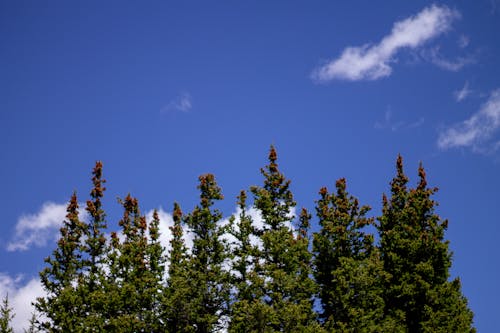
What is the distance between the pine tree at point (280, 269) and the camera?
29.8 meters

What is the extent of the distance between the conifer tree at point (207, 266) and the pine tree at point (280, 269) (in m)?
3.53

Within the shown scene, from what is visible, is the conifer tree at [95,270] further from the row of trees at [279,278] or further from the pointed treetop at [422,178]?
the pointed treetop at [422,178]

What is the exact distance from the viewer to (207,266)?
3553 cm

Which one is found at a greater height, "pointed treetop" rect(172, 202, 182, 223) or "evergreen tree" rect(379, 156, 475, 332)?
"pointed treetop" rect(172, 202, 182, 223)

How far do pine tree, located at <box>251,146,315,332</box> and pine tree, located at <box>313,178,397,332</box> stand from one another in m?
1.55

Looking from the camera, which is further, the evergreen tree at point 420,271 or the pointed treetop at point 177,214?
the pointed treetop at point 177,214

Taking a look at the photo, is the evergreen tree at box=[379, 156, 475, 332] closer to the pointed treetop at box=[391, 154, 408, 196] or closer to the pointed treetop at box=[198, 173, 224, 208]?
the pointed treetop at box=[391, 154, 408, 196]

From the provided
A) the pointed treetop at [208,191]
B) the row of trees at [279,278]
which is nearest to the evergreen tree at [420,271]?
the row of trees at [279,278]

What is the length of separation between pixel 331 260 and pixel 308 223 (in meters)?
10.7

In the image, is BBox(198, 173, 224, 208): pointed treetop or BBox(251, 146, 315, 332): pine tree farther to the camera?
BBox(198, 173, 224, 208): pointed treetop

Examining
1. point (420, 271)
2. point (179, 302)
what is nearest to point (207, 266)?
point (179, 302)

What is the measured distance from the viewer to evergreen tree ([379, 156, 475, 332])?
33156 mm

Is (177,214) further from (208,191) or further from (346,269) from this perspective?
(346,269)

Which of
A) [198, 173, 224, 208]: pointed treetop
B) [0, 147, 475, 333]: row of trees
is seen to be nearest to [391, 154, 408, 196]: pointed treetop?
[0, 147, 475, 333]: row of trees
